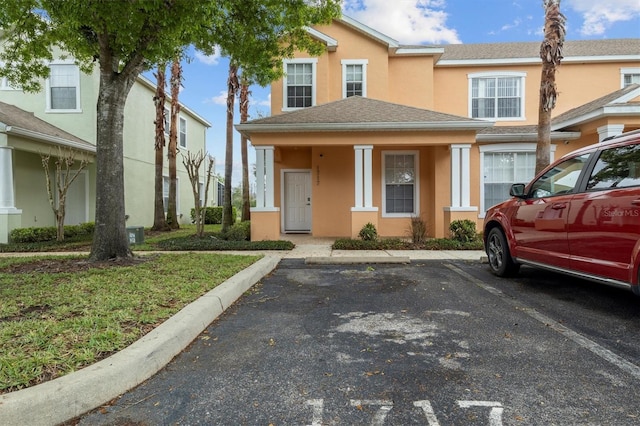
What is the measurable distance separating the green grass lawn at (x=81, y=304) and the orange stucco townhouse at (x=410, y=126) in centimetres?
480

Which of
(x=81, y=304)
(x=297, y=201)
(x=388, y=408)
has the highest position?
(x=297, y=201)

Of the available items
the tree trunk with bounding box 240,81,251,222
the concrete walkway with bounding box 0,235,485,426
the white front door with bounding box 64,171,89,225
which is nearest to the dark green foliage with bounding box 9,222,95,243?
the white front door with bounding box 64,171,89,225

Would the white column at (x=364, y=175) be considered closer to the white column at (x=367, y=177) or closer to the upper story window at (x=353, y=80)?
the white column at (x=367, y=177)

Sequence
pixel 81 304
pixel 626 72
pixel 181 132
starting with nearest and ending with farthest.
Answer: pixel 81 304, pixel 626 72, pixel 181 132

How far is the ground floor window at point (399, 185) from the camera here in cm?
1235

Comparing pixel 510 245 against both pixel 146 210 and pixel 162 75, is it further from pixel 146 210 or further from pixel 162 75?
pixel 146 210

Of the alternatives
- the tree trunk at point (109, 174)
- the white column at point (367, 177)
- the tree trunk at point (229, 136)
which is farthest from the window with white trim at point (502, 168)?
the tree trunk at point (109, 174)

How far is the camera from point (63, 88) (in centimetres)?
1385

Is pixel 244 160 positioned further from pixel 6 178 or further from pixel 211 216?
pixel 6 178

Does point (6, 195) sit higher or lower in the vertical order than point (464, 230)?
higher

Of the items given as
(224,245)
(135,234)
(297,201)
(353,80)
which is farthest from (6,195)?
(353,80)

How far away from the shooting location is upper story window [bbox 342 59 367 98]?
1336 cm

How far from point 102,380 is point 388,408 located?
1876 mm

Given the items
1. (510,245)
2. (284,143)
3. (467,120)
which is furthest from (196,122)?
(510,245)
